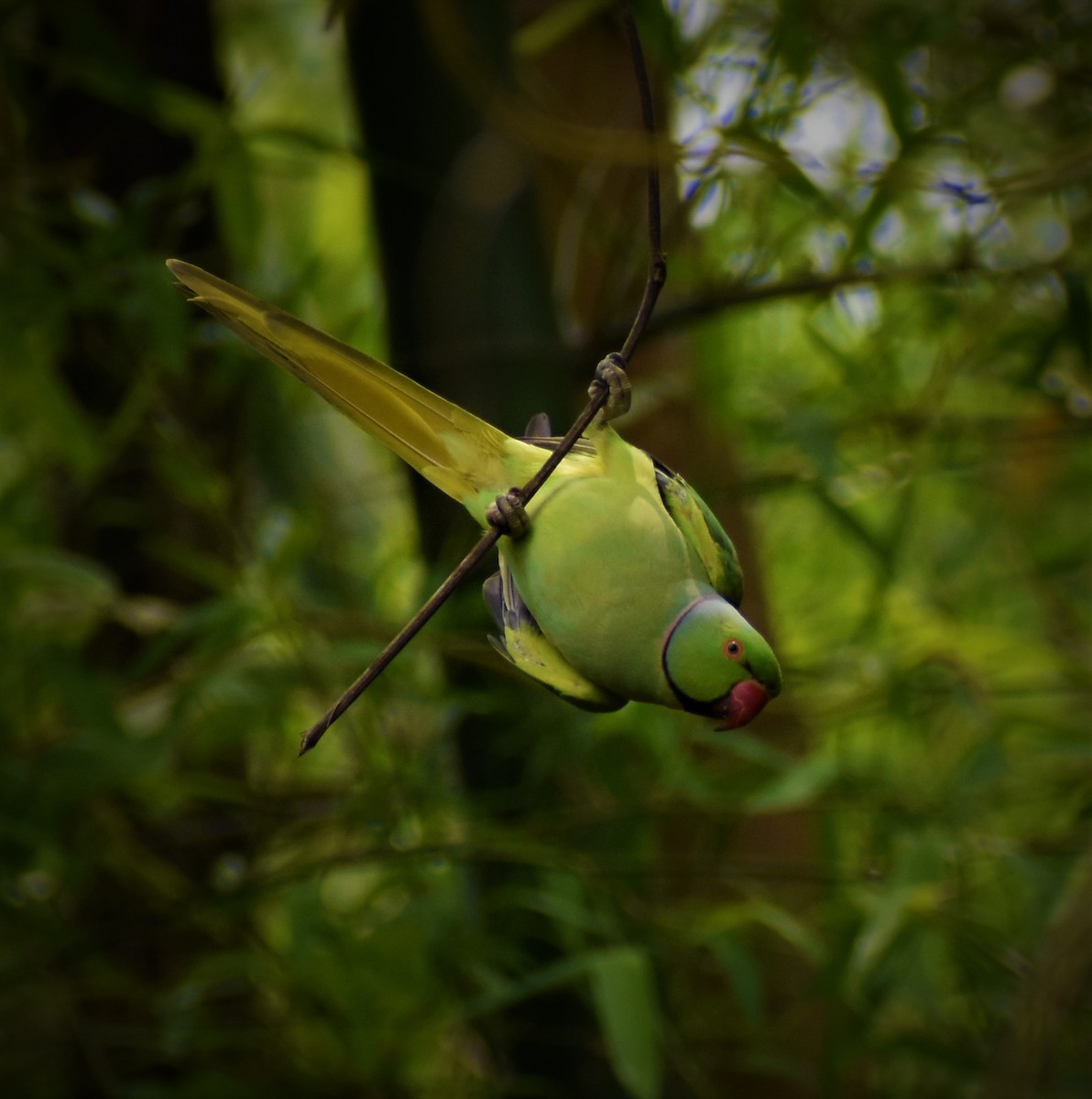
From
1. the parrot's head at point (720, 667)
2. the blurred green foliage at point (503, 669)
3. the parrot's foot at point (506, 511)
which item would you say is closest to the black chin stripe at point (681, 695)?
the parrot's head at point (720, 667)

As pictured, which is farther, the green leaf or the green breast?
the green leaf

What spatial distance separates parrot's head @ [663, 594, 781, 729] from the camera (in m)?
0.60

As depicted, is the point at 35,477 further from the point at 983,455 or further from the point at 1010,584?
the point at 1010,584

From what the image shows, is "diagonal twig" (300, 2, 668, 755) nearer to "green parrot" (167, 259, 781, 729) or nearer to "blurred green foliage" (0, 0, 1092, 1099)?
"green parrot" (167, 259, 781, 729)

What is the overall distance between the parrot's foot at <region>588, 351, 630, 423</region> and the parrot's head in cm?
13

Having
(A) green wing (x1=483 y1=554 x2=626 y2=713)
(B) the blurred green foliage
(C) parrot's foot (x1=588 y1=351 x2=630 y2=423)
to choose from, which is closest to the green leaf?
(B) the blurred green foliage

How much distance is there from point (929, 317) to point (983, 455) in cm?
36

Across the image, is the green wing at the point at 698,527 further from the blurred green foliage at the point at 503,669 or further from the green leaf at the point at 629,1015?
the green leaf at the point at 629,1015

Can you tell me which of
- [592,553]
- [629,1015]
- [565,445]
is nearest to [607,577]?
[592,553]

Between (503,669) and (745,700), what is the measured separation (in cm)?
69

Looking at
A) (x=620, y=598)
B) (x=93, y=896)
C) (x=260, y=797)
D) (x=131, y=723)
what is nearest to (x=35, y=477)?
(x=131, y=723)

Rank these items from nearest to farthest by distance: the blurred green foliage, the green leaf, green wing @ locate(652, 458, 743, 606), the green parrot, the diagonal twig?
1. the diagonal twig
2. the green parrot
3. green wing @ locate(652, 458, 743, 606)
4. the green leaf
5. the blurred green foliage

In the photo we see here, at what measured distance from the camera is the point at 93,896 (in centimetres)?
162

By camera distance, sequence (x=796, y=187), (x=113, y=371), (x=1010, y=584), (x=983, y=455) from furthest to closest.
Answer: (x=1010, y=584) < (x=983, y=455) < (x=113, y=371) < (x=796, y=187)
